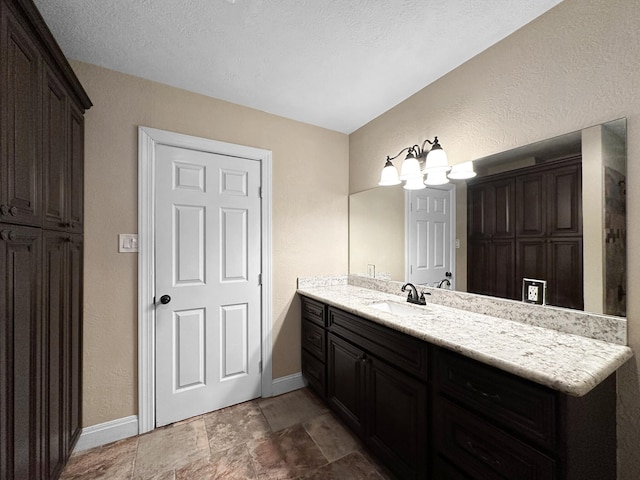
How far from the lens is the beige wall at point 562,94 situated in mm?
1060

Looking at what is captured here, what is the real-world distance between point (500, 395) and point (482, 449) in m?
0.24

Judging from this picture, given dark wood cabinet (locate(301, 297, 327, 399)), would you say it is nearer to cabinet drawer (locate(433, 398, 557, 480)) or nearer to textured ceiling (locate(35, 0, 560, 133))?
cabinet drawer (locate(433, 398, 557, 480))

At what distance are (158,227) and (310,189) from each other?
126cm

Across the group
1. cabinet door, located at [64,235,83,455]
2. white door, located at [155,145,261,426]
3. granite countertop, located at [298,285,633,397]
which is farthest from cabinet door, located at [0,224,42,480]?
granite countertop, located at [298,285,633,397]

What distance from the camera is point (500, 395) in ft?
3.09

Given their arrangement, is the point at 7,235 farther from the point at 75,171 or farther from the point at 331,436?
the point at 331,436

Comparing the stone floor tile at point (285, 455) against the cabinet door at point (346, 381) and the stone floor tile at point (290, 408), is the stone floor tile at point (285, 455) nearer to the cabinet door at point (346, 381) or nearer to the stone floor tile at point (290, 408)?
the stone floor tile at point (290, 408)

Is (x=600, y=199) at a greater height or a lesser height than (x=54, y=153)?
lesser

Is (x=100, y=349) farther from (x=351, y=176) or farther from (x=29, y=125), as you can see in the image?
(x=351, y=176)

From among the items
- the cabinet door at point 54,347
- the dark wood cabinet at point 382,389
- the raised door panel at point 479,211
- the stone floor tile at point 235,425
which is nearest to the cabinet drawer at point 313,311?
the dark wood cabinet at point 382,389

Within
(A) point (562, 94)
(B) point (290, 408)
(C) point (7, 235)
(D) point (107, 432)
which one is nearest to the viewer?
(C) point (7, 235)

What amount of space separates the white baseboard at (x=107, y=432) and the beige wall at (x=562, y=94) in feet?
8.45

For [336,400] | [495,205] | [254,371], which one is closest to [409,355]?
[336,400]

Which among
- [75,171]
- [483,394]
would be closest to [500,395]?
[483,394]
